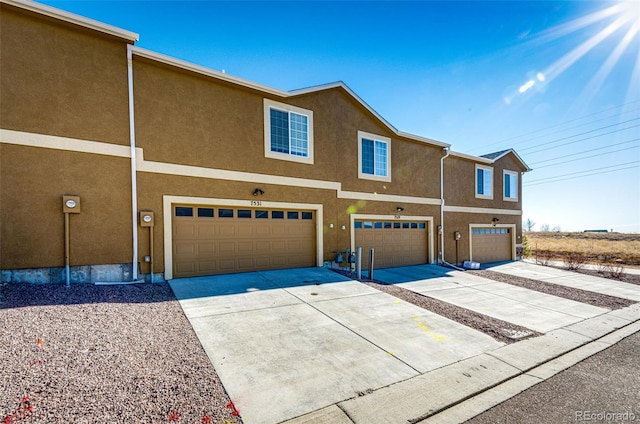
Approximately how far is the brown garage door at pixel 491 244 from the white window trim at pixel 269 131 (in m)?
11.3

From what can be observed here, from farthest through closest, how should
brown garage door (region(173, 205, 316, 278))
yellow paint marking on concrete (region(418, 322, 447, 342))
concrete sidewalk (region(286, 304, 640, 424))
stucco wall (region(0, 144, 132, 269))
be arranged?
brown garage door (region(173, 205, 316, 278)) < stucco wall (region(0, 144, 132, 269)) < yellow paint marking on concrete (region(418, 322, 447, 342)) < concrete sidewalk (region(286, 304, 640, 424))

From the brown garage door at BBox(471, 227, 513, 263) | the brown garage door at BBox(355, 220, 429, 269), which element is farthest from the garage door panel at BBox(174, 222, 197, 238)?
the brown garage door at BBox(471, 227, 513, 263)

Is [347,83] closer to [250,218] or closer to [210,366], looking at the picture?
[250,218]

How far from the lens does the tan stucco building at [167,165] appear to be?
6.74m

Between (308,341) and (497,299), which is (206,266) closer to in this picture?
(308,341)

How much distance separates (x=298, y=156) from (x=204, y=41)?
472cm

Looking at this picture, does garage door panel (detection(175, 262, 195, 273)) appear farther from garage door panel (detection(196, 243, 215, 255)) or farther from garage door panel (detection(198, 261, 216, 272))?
garage door panel (detection(196, 243, 215, 255))

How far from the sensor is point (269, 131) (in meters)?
10.1

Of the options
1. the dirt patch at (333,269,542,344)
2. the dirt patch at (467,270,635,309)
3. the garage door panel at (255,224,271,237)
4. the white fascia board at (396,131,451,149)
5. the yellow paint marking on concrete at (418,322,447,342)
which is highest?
→ the white fascia board at (396,131,451,149)

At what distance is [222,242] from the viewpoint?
9.16 m

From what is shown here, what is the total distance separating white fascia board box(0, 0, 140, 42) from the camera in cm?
663

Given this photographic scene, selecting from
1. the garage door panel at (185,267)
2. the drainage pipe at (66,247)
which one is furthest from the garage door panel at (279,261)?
the drainage pipe at (66,247)
